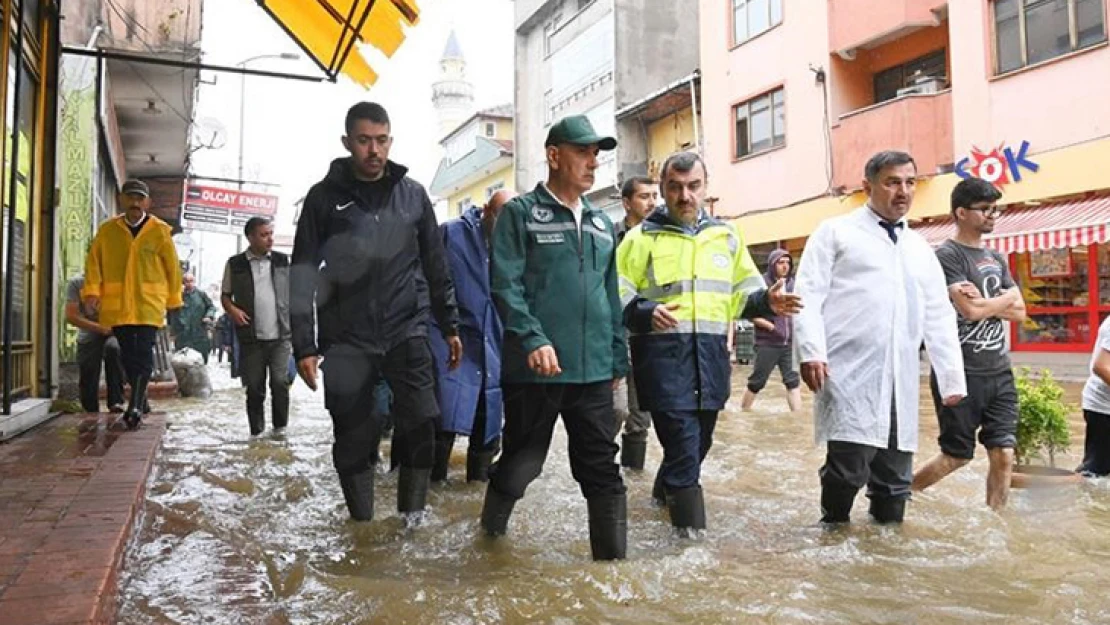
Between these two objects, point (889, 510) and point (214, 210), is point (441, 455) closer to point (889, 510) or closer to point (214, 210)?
point (889, 510)

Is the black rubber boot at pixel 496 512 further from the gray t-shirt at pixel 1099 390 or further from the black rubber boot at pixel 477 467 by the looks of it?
the gray t-shirt at pixel 1099 390

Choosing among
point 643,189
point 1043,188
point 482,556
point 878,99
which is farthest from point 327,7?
point 878,99

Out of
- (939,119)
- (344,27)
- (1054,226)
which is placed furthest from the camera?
(939,119)

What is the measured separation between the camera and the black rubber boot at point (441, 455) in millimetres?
5133

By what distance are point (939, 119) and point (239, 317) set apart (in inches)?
549

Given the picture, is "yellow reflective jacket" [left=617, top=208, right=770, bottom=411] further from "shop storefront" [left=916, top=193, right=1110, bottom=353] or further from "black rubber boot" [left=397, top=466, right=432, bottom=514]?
"shop storefront" [left=916, top=193, right=1110, bottom=353]

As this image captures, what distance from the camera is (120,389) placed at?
8281mm

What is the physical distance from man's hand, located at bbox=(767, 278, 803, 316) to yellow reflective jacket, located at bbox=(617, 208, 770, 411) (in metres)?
0.16

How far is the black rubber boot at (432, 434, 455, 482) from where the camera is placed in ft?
16.8

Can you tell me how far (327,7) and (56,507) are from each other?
481cm

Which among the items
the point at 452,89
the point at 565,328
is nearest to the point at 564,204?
the point at 565,328

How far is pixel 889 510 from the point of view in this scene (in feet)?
13.3

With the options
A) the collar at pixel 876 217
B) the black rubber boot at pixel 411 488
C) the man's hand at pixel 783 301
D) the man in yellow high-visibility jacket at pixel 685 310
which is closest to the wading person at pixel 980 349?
the collar at pixel 876 217

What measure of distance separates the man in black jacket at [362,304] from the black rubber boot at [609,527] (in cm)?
94
